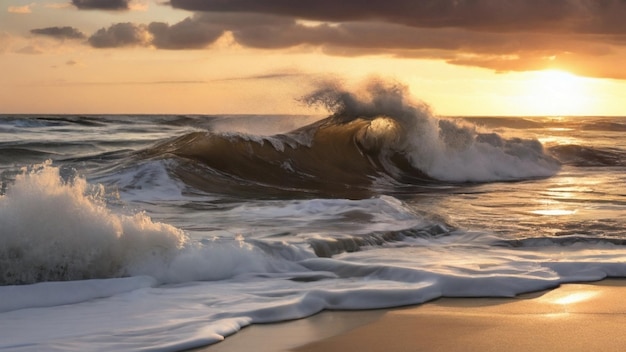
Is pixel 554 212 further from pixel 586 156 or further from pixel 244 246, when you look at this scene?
pixel 586 156

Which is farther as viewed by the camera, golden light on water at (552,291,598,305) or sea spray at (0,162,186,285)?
sea spray at (0,162,186,285)

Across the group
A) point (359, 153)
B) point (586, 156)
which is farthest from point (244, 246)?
point (586, 156)

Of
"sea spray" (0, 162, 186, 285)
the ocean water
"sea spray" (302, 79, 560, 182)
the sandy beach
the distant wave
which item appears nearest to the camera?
the sandy beach

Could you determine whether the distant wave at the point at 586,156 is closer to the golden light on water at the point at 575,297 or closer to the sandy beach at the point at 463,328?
the golden light on water at the point at 575,297

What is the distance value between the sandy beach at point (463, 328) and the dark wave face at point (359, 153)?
25.0 feet

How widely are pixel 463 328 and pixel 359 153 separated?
1338 centimetres

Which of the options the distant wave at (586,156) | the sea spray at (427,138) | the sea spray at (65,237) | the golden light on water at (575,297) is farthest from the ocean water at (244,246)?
the distant wave at (586,156)

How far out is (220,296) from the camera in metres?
5.27

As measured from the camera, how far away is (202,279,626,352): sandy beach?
411 centimetres

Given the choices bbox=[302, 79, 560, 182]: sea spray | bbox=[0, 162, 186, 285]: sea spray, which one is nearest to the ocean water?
bbox=[0, 162, 186, 285]: sea spray

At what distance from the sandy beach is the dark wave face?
763 centimetres

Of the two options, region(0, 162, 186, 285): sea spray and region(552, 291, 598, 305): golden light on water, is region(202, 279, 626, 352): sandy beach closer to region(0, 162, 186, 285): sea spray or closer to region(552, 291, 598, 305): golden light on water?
region(552, 291, 598, 305): golden light on water

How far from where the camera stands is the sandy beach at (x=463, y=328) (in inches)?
162

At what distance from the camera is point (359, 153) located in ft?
58.4
